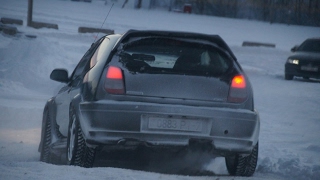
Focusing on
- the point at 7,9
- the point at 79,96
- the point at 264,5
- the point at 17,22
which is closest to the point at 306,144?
the point at 79,96

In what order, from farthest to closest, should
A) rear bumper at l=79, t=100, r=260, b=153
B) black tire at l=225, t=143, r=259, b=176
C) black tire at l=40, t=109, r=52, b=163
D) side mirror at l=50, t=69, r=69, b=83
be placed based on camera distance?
1. black tire at l=40, t=109, r=52, b=163
2. side mirror at l=50, t=69, r=69, b=83
3. black tire at l=225, t=143, r=259, b=176
4. rear bumper at l=79, t=100, r=260, b=153

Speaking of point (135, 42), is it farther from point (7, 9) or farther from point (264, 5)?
point (264, 5)

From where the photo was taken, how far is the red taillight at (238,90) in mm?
6164

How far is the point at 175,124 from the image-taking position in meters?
5.96

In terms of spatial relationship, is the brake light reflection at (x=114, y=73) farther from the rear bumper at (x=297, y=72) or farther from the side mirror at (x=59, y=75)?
the rear bumper at (x=297, y=72)

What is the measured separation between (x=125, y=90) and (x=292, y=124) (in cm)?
636

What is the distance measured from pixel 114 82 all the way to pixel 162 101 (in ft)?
1.45

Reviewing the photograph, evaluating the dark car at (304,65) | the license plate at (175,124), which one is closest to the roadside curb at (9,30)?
the dark car at (304,65)

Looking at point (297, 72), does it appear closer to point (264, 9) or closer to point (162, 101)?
point (162, 101)

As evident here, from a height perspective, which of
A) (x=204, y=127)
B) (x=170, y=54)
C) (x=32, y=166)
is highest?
(x=170, y=54)

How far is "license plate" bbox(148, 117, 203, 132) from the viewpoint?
5.93 meters

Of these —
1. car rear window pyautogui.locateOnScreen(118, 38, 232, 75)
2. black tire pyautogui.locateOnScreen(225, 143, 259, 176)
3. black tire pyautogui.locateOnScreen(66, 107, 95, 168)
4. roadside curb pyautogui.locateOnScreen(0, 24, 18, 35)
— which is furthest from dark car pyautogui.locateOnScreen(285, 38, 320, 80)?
black tire pyautogui.locateOnScreen(66, 107, 95, 168)

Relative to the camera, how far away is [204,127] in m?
6.00

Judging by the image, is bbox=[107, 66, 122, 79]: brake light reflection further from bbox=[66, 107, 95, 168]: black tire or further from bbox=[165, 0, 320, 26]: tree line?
bbox=[165, 0, 320, 26]: tree line
